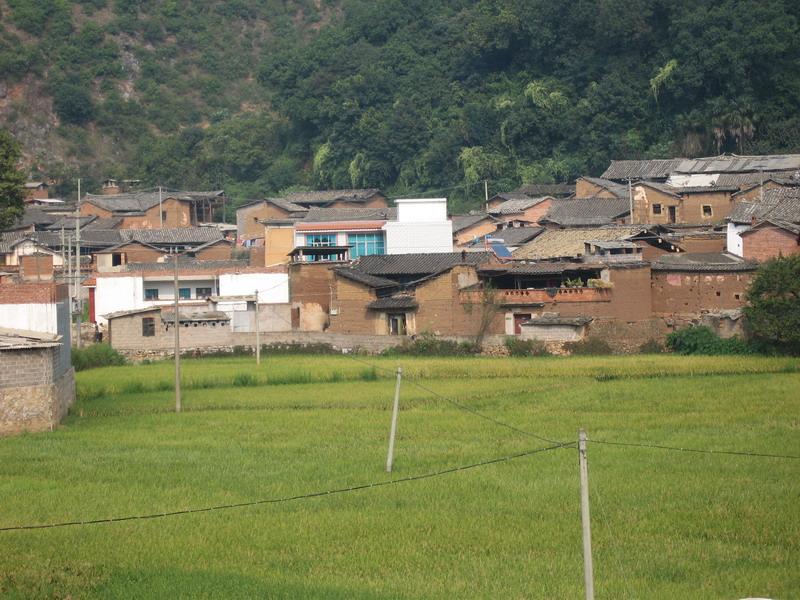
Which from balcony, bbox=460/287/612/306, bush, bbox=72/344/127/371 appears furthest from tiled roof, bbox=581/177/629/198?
bush, bbox=72/344/127/371

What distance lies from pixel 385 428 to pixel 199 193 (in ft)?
134

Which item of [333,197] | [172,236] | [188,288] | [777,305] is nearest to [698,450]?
[777,305]

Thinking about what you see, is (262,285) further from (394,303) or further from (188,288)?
(394,303)

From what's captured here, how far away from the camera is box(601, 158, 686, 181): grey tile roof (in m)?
54.8

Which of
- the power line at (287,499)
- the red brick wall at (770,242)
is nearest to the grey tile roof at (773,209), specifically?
the red brick wall at (770,242)

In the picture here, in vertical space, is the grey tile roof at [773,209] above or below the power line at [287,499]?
above

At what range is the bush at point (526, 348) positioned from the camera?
36.2 m

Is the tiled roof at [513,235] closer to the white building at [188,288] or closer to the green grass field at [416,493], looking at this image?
the white building at [188,288]

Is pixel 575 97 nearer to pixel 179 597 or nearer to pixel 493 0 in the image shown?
pixel 493 0

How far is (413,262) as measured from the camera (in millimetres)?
41781

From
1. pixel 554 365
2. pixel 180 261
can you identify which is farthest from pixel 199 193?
pixel 554 365

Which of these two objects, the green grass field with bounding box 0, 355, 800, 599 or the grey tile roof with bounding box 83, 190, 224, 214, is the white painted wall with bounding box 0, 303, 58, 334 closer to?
the green grass field with bounding box 0, 355, 800, 599

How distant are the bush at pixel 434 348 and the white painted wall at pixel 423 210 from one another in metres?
11.2

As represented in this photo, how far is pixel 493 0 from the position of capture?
236 feet
